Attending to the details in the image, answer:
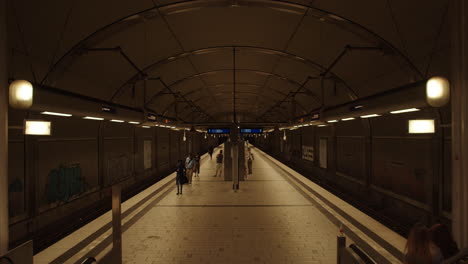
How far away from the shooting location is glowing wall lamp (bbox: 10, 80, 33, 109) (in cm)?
309

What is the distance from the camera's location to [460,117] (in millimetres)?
3592

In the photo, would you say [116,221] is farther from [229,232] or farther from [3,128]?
[229,232]

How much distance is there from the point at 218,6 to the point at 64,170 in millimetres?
7839

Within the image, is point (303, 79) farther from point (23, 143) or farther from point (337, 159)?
point (23, 143)

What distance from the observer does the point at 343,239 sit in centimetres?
398

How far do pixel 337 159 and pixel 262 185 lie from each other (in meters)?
5.60

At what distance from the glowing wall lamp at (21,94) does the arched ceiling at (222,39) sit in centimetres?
295

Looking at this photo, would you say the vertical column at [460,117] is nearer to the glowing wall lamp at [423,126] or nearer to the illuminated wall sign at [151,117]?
the glowing wall lamp at [423,126]

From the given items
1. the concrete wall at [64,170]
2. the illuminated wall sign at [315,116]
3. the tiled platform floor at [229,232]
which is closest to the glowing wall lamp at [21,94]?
the tiled platform floor at [229,232]

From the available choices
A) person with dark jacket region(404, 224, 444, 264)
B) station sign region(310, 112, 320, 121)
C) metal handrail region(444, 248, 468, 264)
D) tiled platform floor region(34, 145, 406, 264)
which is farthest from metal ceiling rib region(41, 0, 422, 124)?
person with dark jacket region(404, 224, 444, 264)

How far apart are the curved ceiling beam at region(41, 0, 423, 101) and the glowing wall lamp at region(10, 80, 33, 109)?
12.8 feet

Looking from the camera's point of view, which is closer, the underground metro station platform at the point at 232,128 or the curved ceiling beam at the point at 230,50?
the underground metro station platform at the point at 232,128

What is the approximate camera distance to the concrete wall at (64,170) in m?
6.84

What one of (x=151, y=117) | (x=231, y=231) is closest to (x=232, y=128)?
(x=151, y=117)
